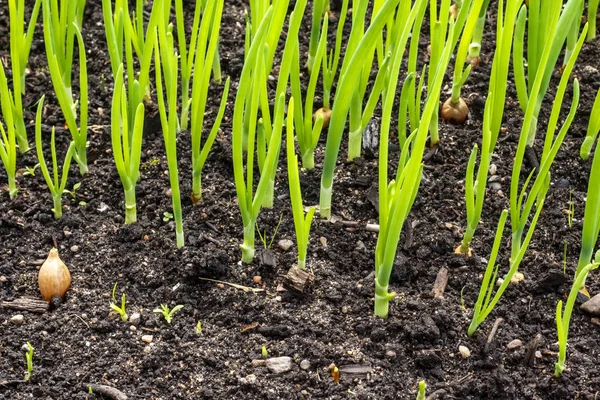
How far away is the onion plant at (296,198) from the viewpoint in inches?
58.1

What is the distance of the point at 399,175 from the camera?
1.55m

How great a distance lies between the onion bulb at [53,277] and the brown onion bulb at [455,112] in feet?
3.43

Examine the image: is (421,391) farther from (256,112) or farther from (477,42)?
(477,42)

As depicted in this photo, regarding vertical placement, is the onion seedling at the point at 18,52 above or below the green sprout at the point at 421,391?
above

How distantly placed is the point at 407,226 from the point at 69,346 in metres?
0.78

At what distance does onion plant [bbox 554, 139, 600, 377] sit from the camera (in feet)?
4.61

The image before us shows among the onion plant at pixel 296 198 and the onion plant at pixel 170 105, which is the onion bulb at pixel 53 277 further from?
the onion plant at pixel 296 198

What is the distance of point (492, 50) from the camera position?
2354 mm

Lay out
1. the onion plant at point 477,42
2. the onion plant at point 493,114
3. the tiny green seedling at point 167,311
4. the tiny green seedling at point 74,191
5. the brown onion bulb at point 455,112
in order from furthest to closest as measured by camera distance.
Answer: the onion plant at point 477,42 → the brown onion bulb at point 455,112 → the tiny green seedling at point 74,191 → the tiny green seedling at point 167,311 → the onion plant at point 493,114

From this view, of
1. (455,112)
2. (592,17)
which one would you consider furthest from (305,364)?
(592,17)

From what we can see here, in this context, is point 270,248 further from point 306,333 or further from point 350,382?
point 350,382

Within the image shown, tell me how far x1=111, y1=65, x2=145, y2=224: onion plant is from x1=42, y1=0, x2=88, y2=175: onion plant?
13cm

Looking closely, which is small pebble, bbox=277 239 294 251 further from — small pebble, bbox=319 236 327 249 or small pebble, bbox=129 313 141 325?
small pebble, bbox=129 313 141 325

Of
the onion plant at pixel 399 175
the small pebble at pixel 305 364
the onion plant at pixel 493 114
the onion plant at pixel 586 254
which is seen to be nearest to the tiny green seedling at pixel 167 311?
the small pebble at pixel 305 364
